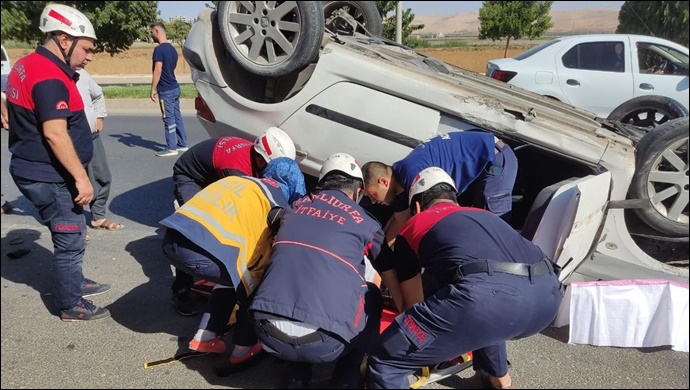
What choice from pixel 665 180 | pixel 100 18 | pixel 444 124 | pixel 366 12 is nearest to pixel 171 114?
pixel 100 18

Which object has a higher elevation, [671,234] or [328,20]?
[328,20]

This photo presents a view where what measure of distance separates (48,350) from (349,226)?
187 cm

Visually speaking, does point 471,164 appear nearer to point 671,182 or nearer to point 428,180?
point 428,180

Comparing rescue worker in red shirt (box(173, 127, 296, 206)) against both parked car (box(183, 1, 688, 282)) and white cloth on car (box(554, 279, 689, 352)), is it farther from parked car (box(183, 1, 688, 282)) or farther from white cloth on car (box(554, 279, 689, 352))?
white cloth on car (box(554, 279, 689, 352))

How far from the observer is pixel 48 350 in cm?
293

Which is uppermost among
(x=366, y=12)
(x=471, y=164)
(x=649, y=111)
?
(x=366, y=12)

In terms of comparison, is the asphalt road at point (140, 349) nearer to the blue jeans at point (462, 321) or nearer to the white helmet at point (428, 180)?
the blue jeans at point (462, 321)

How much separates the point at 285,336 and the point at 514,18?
→ 269 cm

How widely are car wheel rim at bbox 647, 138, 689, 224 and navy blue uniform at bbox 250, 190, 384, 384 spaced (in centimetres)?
177

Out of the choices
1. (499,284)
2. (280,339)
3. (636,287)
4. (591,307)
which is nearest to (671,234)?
(636,287)

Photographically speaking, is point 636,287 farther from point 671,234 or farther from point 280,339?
point 280,339

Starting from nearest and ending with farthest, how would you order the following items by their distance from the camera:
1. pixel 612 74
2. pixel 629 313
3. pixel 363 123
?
pixel 629 313 → pixel 363 123 → pixel 612 74

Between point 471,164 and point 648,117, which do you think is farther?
point 648,117

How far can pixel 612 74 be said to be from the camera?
17.5 ft
